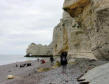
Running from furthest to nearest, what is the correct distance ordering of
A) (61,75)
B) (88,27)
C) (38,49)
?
1. (38,49)
2. (88,27)
3. (61,75)

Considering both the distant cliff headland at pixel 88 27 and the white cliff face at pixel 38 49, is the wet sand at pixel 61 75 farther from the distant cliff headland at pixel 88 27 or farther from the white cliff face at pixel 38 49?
the white cliff face at pixel 38 49

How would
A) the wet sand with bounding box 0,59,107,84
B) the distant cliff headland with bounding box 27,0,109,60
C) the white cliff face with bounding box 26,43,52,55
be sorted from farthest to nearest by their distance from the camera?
the white cliff face with bounding box 26,43,52,55 < the distant cliff headland with bounding box 27,0,109,60 < the wet sand with bounding box 0,59,107,84

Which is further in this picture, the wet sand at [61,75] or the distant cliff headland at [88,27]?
the distant cliff headland at [88,27]

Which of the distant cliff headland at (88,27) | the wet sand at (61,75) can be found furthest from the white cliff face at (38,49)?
the wet sand at (61,75)

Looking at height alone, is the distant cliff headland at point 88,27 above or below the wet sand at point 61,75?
above

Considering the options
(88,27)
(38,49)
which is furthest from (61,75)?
(38,49)

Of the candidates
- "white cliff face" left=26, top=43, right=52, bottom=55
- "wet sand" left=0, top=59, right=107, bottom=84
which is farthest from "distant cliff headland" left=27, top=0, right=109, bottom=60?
"white cliff face" left=26, top=43, right=52, bottom=55

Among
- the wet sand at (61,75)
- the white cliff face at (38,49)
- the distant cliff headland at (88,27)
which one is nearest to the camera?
the wet sand at (61,75)

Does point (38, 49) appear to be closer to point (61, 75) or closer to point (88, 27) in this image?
point (88, 27)

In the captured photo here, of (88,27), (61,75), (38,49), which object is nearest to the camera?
(61,75)

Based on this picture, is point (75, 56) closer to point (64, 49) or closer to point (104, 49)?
point (104, 49)

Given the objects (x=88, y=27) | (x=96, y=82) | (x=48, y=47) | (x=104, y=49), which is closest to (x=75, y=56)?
(x=88, y=27)

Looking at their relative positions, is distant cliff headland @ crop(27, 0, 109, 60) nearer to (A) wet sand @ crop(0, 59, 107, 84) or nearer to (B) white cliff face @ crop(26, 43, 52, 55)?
(A) wet sand @ crop(0, 59, 107, 84)

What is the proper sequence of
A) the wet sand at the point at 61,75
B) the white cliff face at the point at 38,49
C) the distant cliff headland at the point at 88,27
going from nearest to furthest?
the wet sand at the point at 61,75, the distant cliff headland at the point at 88,27, the white cliff face at the point at 38,49
